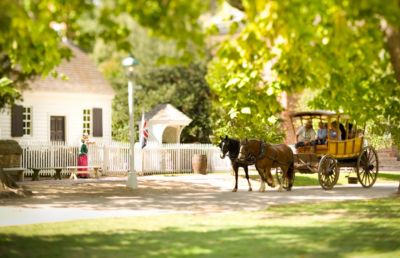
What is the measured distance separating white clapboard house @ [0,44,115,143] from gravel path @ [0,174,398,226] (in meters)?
8.23

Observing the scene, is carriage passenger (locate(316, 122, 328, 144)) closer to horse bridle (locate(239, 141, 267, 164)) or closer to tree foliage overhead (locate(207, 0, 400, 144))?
horse bridle (locate(239, 141, 267, 164))

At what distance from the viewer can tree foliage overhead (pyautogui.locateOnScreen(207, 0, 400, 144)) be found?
8.58 m

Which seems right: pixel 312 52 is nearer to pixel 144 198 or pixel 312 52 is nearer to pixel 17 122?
pixel 144 198

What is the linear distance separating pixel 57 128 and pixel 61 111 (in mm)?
920

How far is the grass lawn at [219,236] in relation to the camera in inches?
431

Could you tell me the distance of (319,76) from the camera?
1184cm

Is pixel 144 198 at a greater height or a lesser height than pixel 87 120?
lesser

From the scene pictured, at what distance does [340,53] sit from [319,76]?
2163 millimetres

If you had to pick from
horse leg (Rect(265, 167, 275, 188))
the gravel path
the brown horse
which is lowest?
the gravel path

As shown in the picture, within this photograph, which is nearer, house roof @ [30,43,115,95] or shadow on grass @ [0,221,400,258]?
shadow on grass @ [0,221,400,258]

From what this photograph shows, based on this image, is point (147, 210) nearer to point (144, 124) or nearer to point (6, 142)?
point (6, 142)

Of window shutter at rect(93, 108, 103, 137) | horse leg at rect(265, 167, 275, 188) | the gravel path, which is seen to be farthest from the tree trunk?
window shutter at rect(93, 108, 103, 137)

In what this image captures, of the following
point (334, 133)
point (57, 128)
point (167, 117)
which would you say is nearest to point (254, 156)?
point (334, 133)

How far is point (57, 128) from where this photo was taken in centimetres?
3794
